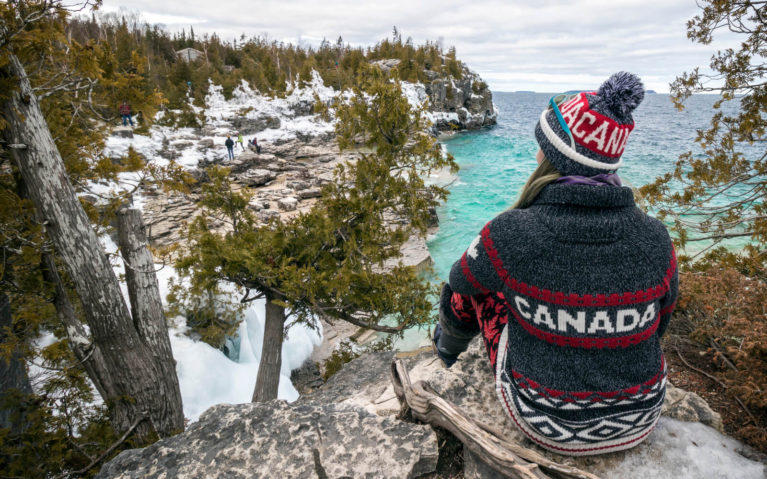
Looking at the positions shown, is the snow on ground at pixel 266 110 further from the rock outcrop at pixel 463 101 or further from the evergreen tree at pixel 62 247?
the evergreen tree at pixel 62 247

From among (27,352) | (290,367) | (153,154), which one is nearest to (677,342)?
(27,352)

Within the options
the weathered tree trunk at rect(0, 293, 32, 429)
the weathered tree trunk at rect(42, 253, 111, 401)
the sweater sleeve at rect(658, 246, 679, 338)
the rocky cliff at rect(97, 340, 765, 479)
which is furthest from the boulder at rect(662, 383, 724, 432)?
the weathered tree trunk at rect(0, 293, 32, 429)

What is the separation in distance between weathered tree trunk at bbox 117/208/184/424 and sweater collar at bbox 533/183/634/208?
Answer: 554 centimetres

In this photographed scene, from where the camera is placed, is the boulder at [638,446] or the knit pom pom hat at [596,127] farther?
the boulder at [638,446]

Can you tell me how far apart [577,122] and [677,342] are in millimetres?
3737

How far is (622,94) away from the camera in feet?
4.91

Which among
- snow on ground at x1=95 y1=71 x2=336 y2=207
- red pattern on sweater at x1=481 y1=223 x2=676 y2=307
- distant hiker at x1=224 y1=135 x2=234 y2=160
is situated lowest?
red pattern on sweater at x1=481 y1=223 x2=676 y2=307

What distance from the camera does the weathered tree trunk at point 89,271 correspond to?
4.17 meters

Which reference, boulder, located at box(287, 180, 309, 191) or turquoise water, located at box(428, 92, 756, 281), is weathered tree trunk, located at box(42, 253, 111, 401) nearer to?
turquoise water, located at box(428, 92, 756, 281)

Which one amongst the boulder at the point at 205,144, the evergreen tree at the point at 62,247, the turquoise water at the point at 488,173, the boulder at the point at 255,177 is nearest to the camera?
the evergreen tree at the point at 62,247

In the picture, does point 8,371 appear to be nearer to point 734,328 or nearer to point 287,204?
point 734,328

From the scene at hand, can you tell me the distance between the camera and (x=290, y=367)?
10812 mm

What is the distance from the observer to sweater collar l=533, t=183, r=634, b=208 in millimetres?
1498

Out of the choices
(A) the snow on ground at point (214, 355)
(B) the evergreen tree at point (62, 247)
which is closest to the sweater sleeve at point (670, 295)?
(A) the snow on ground at point (214, 355)
